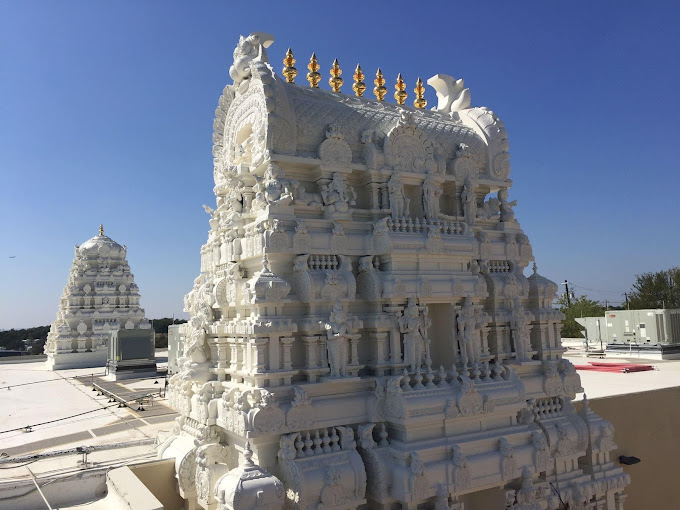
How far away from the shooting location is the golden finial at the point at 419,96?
10031 millimetres

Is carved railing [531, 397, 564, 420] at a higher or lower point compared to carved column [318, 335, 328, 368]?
lower

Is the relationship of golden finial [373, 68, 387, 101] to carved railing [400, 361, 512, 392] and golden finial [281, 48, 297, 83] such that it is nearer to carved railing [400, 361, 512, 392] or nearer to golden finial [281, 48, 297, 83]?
golden finial [281, 48, 297, 83]

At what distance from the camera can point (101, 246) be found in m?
35.5

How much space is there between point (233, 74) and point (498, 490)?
7758 millimetres

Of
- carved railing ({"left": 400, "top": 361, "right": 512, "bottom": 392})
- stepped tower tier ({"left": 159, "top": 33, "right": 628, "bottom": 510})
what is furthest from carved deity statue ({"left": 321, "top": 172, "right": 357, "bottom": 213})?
carved railing ({"left": 400, "top": 361, "right": 512, "bottom": 392})

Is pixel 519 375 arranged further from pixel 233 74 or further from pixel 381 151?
pixel 233 74

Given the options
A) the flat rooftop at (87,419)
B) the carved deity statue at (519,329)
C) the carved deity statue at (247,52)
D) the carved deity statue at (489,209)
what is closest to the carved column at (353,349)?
the carved deity statue at (519,329)

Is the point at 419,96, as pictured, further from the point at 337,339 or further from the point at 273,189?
the point at 337,339

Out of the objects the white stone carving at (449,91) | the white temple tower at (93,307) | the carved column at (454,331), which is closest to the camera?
the carved column at (454,331)

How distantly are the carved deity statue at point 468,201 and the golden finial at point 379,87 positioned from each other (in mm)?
2262

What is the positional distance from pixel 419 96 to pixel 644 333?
2163 centimetres

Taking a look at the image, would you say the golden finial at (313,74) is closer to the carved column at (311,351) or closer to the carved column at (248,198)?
the carved column at (248,198)

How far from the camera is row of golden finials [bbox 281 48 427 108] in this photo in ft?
28.1

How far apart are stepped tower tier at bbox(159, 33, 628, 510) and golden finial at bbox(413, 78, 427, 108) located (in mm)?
870
